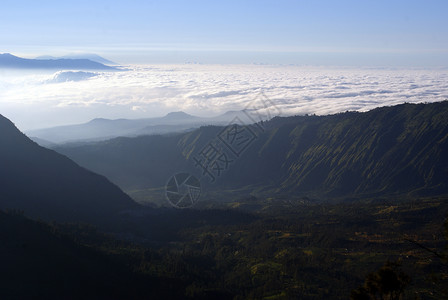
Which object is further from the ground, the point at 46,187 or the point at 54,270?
the point at 54,270

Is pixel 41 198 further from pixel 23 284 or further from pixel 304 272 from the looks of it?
pixel 304 272

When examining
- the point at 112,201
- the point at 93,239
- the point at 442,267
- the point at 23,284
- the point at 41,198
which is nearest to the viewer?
the point at 23,284

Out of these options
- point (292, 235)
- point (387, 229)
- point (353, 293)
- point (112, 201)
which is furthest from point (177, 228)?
point (353, 293)

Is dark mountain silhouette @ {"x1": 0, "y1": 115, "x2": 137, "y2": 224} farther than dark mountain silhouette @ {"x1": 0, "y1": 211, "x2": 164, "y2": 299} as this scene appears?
Yes

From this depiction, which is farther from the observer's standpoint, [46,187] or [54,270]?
[46,187]

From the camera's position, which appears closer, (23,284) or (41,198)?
(23,284)

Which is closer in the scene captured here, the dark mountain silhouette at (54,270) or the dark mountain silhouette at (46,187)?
the dark mountain silhouette at (54,270)

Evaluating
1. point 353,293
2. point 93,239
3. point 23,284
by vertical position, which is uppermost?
point 353,293

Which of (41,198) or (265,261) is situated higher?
(41,198)
